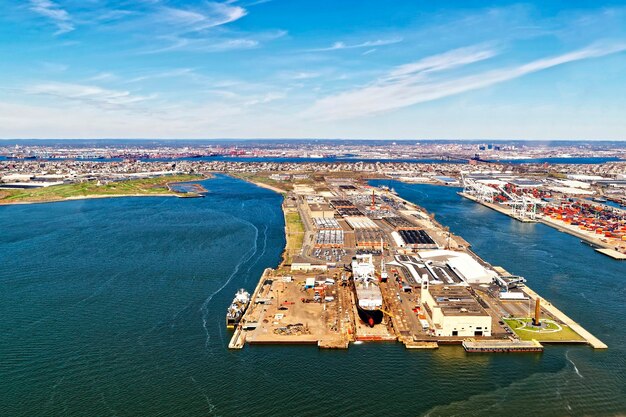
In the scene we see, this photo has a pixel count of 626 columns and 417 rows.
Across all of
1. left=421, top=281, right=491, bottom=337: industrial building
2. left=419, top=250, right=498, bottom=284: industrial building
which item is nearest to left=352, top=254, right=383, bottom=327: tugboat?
left=421, top=281, right=491, bottom=337: industrial building

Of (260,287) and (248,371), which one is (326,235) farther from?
(248,371)

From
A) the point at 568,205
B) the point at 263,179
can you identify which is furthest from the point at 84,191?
the point at 568,205

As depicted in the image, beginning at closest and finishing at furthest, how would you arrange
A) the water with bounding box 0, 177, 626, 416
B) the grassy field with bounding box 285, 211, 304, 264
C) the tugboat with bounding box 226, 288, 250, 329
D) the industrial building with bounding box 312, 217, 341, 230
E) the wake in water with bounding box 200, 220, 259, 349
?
the water with bounding box 0, 177, 626, 416
the wake in water with bounding box 200, 220, 259, 349
the tugboat with bounding box 226, 288, 250, 329
the grassy field with bounding box 285, 211, 304, 264
the industrial building with bounding box 312, 217, 341, 230

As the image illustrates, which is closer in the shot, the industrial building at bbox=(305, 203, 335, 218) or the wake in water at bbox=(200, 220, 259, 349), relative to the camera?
the wake in water at bbox=(200, 220, 259, 349)

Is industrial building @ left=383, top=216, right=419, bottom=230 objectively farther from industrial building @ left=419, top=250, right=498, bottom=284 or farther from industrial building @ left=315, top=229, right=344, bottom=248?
industrial building @ left=419, top=250, right=498, bottom=284

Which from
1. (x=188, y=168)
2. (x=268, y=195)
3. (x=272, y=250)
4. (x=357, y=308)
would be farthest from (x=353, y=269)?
(x=188, y=168)

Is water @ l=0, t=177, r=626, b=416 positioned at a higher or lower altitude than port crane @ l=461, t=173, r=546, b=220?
lower

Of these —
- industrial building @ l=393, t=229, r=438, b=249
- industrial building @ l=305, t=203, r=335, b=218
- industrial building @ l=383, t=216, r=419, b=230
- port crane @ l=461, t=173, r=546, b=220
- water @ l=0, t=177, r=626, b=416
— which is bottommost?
water @ l=0, t=177, r=626, b=416
